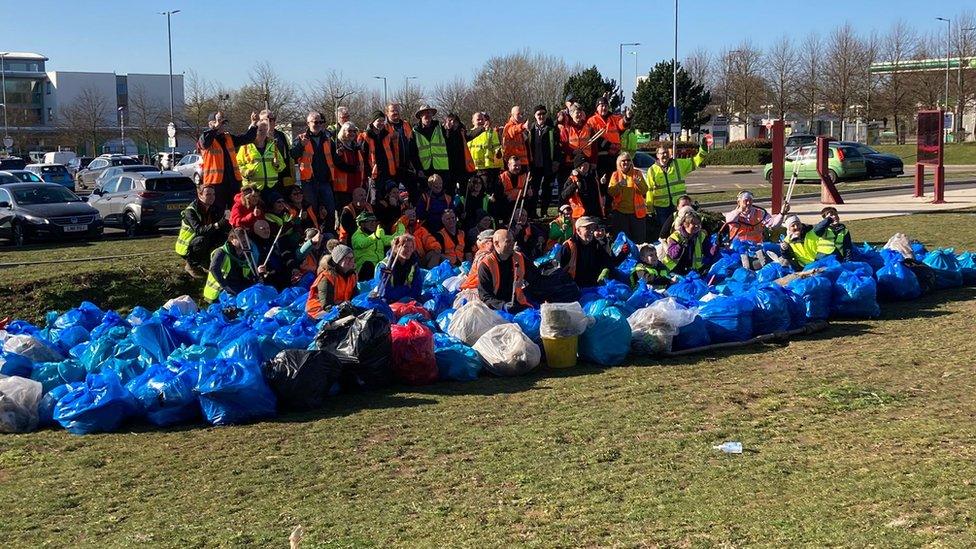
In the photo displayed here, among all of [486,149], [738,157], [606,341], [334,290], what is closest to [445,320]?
[334,290]

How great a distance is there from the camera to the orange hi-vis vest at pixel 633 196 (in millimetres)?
15453

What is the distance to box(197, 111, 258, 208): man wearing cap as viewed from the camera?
538 inches

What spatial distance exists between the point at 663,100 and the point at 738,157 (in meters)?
6.80

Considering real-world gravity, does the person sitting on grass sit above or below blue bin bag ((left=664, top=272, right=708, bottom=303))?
above

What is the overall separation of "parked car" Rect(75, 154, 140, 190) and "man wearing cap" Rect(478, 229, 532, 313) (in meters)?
37.0

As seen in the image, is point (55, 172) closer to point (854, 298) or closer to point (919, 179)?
point (919, 179)

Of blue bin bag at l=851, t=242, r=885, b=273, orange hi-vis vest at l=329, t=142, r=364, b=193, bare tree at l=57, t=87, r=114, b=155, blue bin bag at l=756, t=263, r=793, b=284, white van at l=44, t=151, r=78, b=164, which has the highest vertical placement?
bare tree at l=57, t=87, r=114, b=155

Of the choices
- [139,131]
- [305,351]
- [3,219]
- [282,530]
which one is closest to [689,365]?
[305,351]

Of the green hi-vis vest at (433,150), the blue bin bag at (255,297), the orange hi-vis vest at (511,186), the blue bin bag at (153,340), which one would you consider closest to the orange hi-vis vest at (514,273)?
the blue bin bag at (255,297)

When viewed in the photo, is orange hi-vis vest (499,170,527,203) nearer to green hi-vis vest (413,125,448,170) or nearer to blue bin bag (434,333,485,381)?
green hi-vis vest (413,125,448,170)

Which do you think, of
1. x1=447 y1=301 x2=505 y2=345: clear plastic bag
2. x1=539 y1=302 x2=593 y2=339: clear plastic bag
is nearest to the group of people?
x1=447 y1=301 x2=505 y2=345: clear plastic bag

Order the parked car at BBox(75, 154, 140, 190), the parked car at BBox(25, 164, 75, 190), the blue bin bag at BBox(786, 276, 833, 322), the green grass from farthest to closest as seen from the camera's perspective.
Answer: the green grass
the parked car at BBox(75, 154, 140, 190)
the parked car at BBox(25, 164, 75, 190)
the blue bin bag at BBox(786, 276, 833, 322)

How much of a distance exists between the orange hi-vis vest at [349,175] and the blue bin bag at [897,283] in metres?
6.63

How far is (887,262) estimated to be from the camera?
41.7 ft
